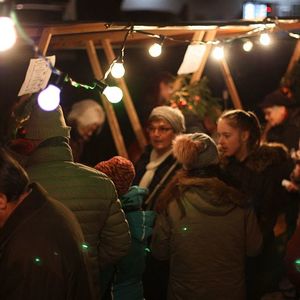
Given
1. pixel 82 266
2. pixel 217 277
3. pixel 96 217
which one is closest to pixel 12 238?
pixel 82 266

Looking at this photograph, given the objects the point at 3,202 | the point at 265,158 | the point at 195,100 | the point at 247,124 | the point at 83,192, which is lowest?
the point at 3,202

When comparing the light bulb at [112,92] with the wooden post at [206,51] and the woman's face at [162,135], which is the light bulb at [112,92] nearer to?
the woman's face at [162,135]

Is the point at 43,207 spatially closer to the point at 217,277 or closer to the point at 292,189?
→ the point at 217,277

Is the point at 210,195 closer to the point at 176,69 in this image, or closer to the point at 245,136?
the point at 245,136

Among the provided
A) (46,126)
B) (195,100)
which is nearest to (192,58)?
(195,100)

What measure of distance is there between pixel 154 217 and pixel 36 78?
1440 millimetres

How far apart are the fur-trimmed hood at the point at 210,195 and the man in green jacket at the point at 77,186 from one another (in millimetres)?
643

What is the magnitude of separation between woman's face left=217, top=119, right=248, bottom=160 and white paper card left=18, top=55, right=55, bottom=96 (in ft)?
6.99

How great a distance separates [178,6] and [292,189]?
17.1 metres

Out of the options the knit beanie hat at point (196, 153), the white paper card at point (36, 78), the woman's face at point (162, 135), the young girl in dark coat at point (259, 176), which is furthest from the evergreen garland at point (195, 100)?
the white paper card at point (36, 78)

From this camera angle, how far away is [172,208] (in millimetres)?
4336

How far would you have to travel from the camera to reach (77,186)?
11.9 ft

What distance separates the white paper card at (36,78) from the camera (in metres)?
3.84

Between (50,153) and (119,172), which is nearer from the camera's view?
(50,153)
